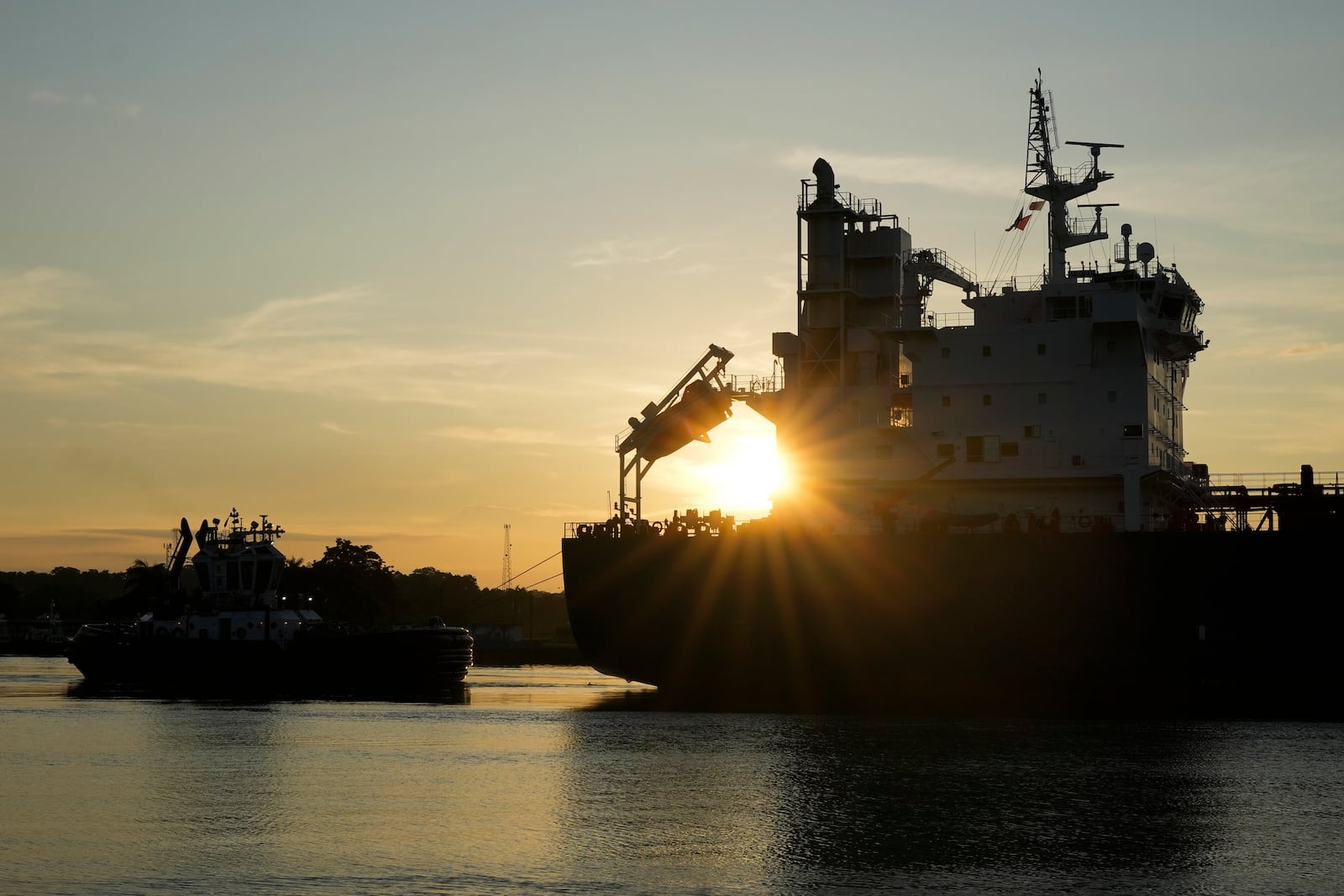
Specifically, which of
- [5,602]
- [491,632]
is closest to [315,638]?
[491,632]

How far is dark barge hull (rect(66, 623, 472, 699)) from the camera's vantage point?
60.1 metres

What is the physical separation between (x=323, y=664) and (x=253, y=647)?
3.50 meters

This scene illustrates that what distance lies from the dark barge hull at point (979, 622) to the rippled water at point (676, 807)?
3437 millimetres

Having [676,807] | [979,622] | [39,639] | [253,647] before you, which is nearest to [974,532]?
[979,622]

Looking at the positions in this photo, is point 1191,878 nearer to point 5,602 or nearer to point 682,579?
point 682,579

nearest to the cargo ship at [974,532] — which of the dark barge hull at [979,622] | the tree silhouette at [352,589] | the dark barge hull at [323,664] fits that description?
the dark barge hull at [979,622]

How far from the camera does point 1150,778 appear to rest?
32.2 m

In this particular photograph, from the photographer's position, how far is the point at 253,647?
61.6 m

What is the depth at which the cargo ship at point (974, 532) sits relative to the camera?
44.7 meters

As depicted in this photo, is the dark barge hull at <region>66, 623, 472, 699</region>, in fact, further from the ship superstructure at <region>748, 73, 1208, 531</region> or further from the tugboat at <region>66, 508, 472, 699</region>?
the ship superstructure at <region>748, 73, 1208, 531</region>

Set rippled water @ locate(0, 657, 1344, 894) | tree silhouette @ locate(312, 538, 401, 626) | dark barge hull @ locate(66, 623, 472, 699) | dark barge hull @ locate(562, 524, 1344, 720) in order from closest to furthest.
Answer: rippled water @ locate(0, 657, 1344, 894)
dark barge hull @ locate(562, 524, 1344, 720)
dark barge hull @ locate(66, 623, 472, 699)
tree silhouette @ locate(312, 538, 401, 626)

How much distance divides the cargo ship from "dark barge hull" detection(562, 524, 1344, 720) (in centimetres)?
7

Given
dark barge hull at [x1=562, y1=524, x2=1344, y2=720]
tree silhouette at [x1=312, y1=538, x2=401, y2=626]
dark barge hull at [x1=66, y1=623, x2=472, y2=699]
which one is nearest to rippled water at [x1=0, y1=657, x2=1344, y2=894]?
dark barge hull at [x1=562, y1=524, x2=1344, y2=720]

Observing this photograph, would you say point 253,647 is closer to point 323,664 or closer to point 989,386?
point 323,664
